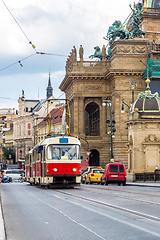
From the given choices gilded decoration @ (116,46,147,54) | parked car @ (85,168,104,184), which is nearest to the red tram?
parked car @ (85,168,104,184)

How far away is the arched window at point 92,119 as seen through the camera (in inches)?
3435

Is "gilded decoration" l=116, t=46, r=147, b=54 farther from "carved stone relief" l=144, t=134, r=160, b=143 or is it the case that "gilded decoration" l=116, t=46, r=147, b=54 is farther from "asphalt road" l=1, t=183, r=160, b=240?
"asphalt road" l=1, t=183, r=160, b=240

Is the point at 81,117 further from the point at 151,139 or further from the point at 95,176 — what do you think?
the point at 151,139

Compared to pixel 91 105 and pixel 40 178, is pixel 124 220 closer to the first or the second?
pixel 40 178

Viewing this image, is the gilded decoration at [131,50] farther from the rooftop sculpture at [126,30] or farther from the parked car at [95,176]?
the parked car at [95,176]

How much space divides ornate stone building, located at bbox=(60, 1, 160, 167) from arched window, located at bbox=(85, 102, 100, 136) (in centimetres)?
69

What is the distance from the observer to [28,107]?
19050 cm

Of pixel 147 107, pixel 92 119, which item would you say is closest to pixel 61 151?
pixel 147 107

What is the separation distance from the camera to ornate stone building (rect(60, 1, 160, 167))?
248 feet

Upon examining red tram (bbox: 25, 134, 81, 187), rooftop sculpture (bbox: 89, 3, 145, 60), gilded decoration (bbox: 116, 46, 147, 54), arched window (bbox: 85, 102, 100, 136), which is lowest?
red tram (bbox: 25, 134, 81, 187)

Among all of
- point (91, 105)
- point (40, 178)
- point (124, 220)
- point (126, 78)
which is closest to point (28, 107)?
point (91, 105)

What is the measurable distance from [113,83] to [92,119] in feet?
52.8

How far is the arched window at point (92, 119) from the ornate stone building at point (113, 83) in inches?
27.1

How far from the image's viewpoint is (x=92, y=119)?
93188 mm
